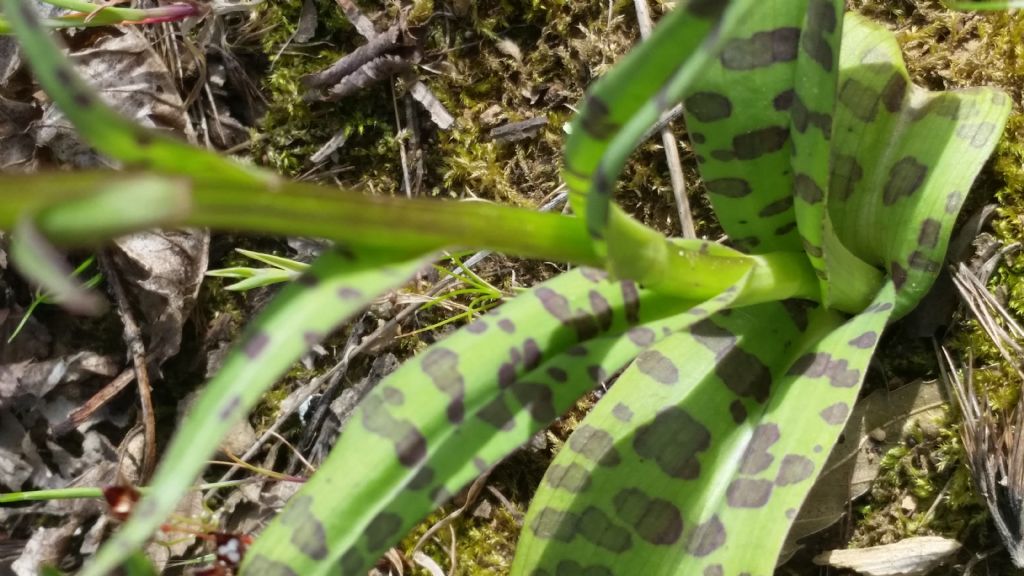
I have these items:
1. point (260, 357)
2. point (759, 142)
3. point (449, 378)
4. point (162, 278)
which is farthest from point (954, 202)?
point (162, 278)

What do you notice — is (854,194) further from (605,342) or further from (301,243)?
(301,243)

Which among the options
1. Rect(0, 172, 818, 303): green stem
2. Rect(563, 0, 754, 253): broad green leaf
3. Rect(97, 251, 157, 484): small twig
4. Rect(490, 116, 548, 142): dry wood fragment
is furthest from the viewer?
Rect(97, 251, 157, 484): small twig

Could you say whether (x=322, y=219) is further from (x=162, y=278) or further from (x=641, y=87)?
(x=162, y=278)

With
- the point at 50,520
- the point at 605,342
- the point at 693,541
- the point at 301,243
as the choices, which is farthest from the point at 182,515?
the point at 605,342

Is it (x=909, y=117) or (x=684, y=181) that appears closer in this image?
(x=909, y=117)

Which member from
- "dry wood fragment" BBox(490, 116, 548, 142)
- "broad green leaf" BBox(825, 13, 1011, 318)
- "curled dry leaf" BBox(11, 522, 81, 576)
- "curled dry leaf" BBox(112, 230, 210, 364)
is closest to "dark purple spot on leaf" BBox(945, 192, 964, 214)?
"broad green leaf" BBox(825, 13, 1011, 318)

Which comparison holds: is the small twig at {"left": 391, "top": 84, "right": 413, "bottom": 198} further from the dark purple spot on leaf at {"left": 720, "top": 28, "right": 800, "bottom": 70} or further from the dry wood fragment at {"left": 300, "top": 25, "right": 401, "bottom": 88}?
the dark purple spot on leaf at {"left": 720, "top": 28, "right": 800, "bottom": 70}
